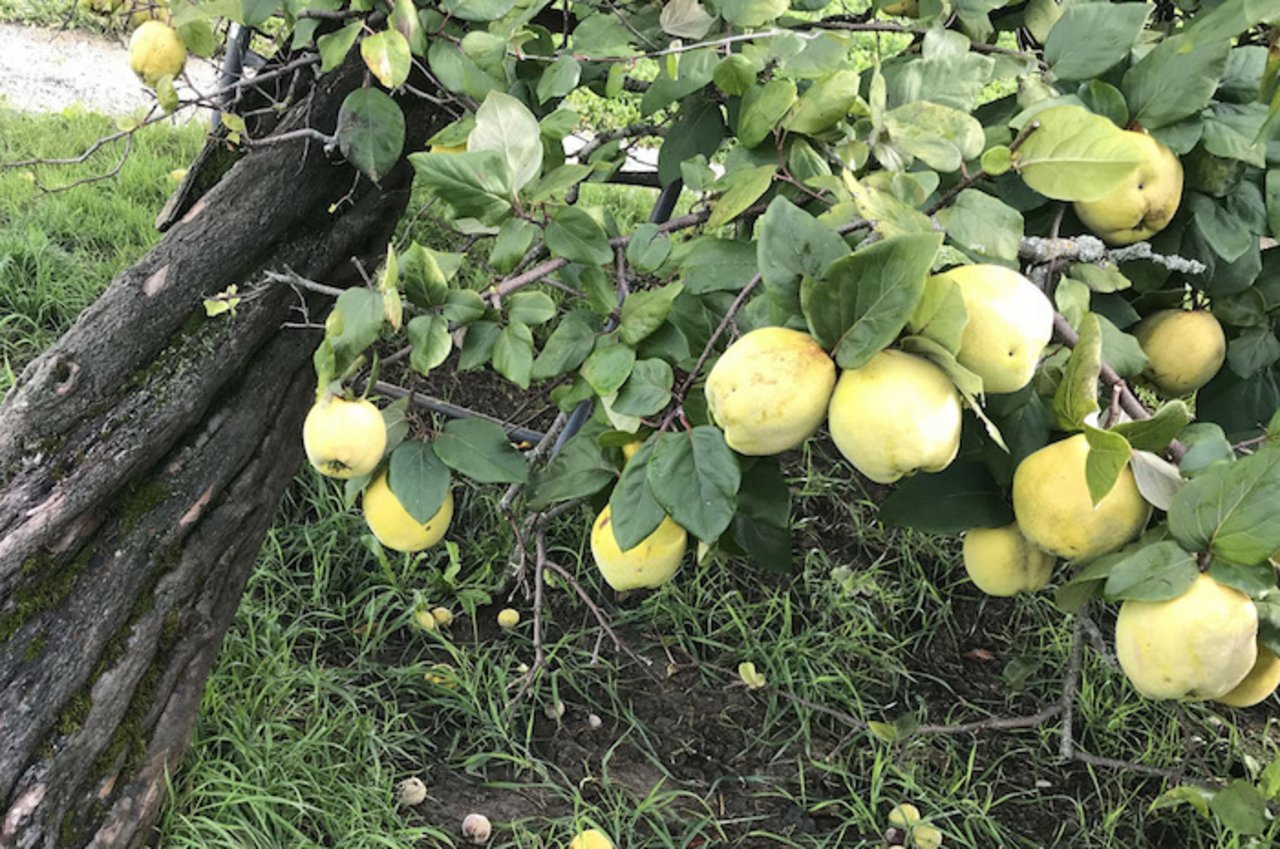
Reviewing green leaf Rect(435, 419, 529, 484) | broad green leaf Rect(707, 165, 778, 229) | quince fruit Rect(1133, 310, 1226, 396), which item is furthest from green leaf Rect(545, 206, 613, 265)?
quince fruit Rect(1133, 310, 1226, 396)

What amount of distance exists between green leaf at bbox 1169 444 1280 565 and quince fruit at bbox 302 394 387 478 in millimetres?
759

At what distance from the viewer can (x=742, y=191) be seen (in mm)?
1062

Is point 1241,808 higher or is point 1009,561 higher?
point 1009,561

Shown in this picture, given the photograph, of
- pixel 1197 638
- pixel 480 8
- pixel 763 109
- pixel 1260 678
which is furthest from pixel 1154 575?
pixel 480 8

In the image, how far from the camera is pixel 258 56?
199cm

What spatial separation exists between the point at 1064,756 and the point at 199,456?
4.54ft

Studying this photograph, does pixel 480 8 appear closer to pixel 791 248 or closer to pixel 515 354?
pixel 515 354

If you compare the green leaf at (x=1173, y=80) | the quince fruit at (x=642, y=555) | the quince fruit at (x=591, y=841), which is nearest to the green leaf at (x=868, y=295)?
the quince fruit at (x=642, y=555)

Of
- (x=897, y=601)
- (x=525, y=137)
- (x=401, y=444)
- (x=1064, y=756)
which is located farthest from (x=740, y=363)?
(x=897, y=601)

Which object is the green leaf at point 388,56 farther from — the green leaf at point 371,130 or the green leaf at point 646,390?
the green leaf at point 646,390

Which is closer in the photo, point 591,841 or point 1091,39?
point 1091,39

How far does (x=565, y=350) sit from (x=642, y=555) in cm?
23

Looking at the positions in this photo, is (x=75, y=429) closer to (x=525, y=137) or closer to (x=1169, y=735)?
(x=525, y=137)

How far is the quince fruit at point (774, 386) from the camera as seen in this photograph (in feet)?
2.66
